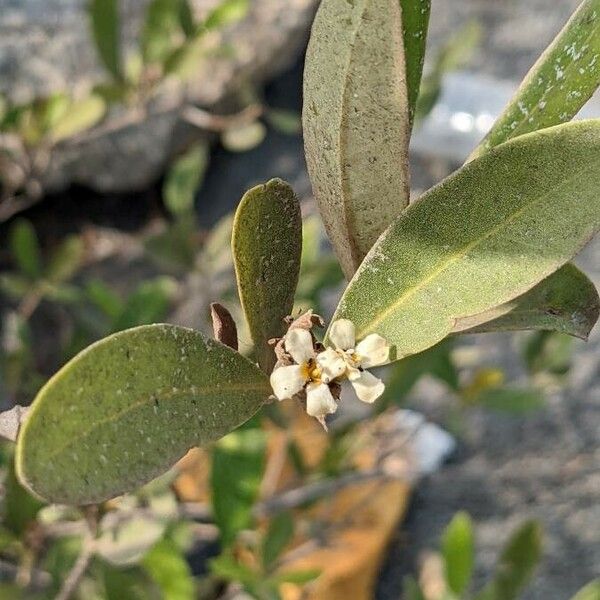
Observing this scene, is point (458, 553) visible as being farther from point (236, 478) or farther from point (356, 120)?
point (356, 120)

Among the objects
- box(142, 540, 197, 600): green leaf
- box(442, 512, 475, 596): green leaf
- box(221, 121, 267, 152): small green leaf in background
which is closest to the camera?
box(142, 540, 197, 600): green leaf

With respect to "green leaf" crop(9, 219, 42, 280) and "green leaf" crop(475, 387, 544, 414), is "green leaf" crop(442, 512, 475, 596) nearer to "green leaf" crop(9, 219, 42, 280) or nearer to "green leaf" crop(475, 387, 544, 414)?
"green leaf" crop(475, 387, 544, 414)

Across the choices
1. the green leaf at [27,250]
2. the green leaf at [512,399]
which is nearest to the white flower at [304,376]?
the green leaf at [512,399]

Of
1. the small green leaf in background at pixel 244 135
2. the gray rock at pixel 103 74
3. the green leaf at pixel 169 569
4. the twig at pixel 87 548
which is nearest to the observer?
the twig at pixel 87 548

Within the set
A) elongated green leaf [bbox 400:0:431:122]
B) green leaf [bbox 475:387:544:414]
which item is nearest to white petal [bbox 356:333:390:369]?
elongated green leaf [bbox 400:0:431:122]

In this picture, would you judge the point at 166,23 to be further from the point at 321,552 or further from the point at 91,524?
the point at 321,552

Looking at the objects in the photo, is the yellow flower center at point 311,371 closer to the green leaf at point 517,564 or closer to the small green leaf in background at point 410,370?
the small green leaf in background at point 410,370

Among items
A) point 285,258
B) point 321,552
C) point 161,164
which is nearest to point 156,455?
point 285,258

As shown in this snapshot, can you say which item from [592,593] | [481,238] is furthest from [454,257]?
[592,593]
